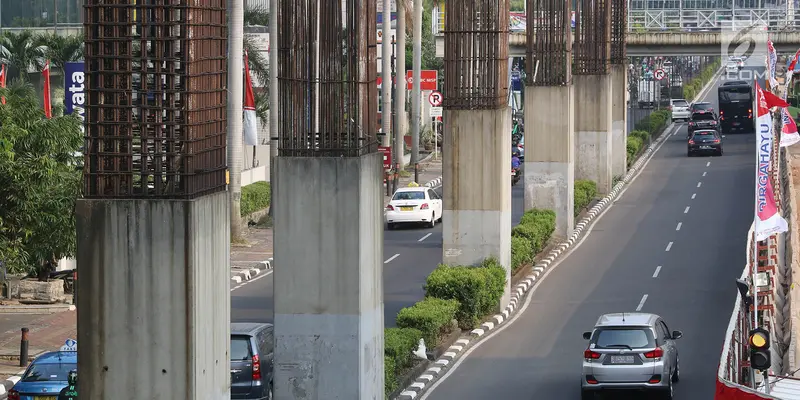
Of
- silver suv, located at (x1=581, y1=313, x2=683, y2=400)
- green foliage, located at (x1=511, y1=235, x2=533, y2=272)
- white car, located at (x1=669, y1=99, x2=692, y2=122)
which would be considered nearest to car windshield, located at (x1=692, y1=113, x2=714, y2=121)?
white car, located at (x1=669, y1=99, x2=692, y2=122)

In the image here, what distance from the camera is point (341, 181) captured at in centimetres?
1780

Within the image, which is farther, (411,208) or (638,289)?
(411,208)

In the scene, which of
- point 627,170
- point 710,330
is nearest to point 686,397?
point 710,330

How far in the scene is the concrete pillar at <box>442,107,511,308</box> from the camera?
95.8 ft

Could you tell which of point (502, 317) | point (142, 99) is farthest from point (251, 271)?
point (142, 99)

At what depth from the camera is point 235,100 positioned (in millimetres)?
38250

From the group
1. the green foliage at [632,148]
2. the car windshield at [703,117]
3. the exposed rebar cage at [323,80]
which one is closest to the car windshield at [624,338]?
the exposed rebar cage at [323,80]

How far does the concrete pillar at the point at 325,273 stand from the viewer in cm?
1778

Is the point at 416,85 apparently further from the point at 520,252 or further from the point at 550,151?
the point at 520,252

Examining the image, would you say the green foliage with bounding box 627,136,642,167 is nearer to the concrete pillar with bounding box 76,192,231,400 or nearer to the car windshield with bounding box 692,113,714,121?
the car windshield with bounding box 692,113,714,121

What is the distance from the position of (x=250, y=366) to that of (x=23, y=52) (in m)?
39.8

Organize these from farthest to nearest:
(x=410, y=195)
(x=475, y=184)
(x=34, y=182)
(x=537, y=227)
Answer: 1. (x=410, y=195)
2. (x=537, y=227)
3. (x=475, y=184)
4. (x=34, y=182)

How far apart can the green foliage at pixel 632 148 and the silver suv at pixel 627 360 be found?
4064 centimetres

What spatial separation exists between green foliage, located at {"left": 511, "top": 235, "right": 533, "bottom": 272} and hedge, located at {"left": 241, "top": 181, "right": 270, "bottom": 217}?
37.8 ft
